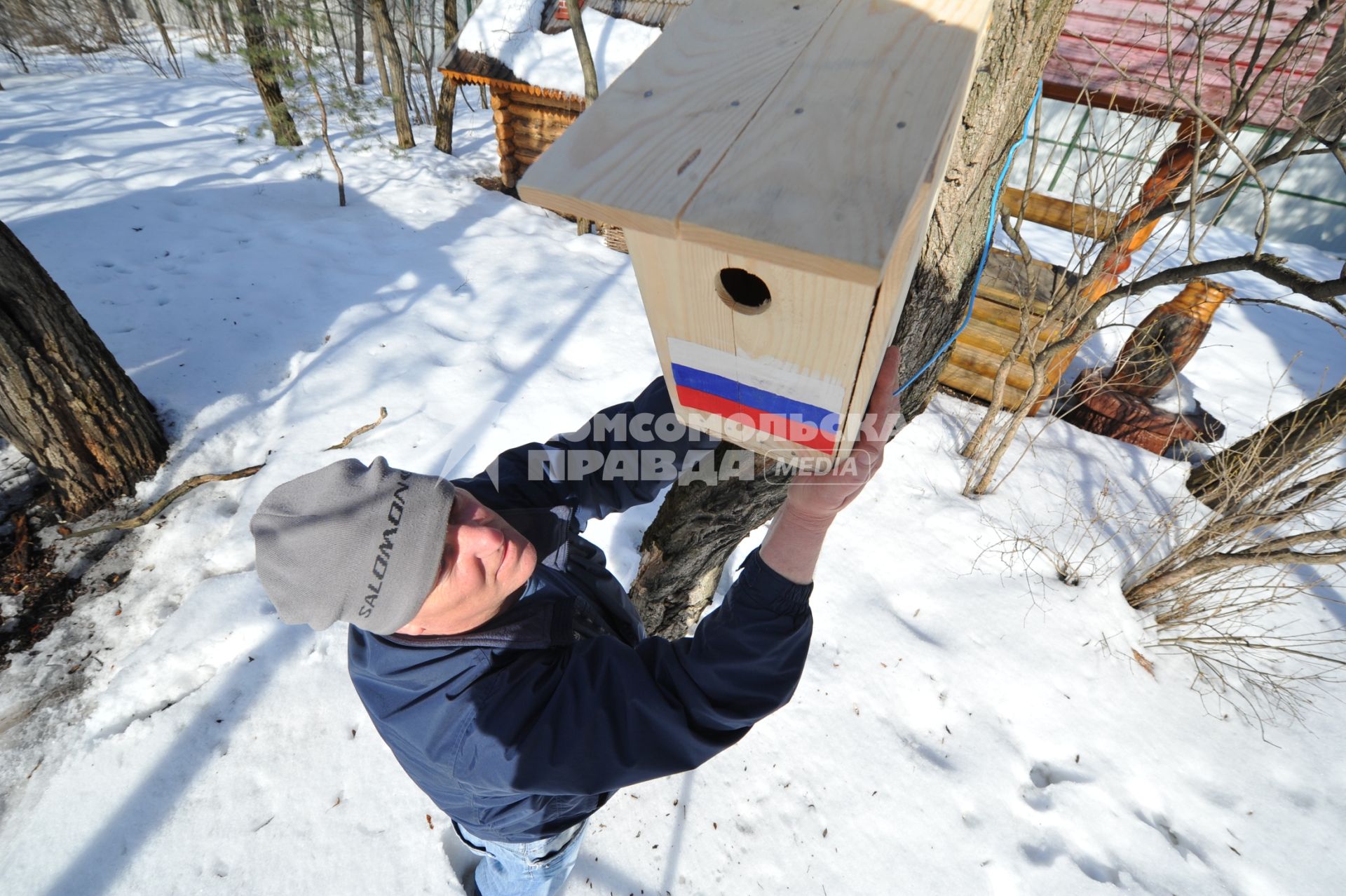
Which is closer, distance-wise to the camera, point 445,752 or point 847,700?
point 445,752

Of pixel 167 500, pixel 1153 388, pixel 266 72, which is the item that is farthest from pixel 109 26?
pixel 1153 388

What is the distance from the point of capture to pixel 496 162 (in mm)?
8461

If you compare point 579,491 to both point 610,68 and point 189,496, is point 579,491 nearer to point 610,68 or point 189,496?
point 189,496

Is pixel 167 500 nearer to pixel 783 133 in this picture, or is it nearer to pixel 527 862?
pixel 527 862

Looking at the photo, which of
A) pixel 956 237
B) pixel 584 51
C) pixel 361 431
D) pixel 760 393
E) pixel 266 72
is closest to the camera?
pixel 760 393

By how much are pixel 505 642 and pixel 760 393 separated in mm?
701

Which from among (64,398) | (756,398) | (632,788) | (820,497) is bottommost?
(632,788)

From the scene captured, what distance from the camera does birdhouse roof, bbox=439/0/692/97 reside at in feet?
20.6

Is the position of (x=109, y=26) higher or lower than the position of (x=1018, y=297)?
higher

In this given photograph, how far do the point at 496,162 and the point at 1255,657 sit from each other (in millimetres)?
9582

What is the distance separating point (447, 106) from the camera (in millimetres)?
8188

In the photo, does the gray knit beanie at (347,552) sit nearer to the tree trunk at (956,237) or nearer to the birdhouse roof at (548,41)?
the tree trunk at (956,237)

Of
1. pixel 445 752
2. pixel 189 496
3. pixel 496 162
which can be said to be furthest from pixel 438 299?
pixel 496 162

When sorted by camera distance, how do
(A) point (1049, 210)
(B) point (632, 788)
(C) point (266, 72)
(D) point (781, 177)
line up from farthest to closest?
(C) point (266, 72) < (A) point (1049, 210) < (B) point (632, 788) < (D) point (781, 177)
